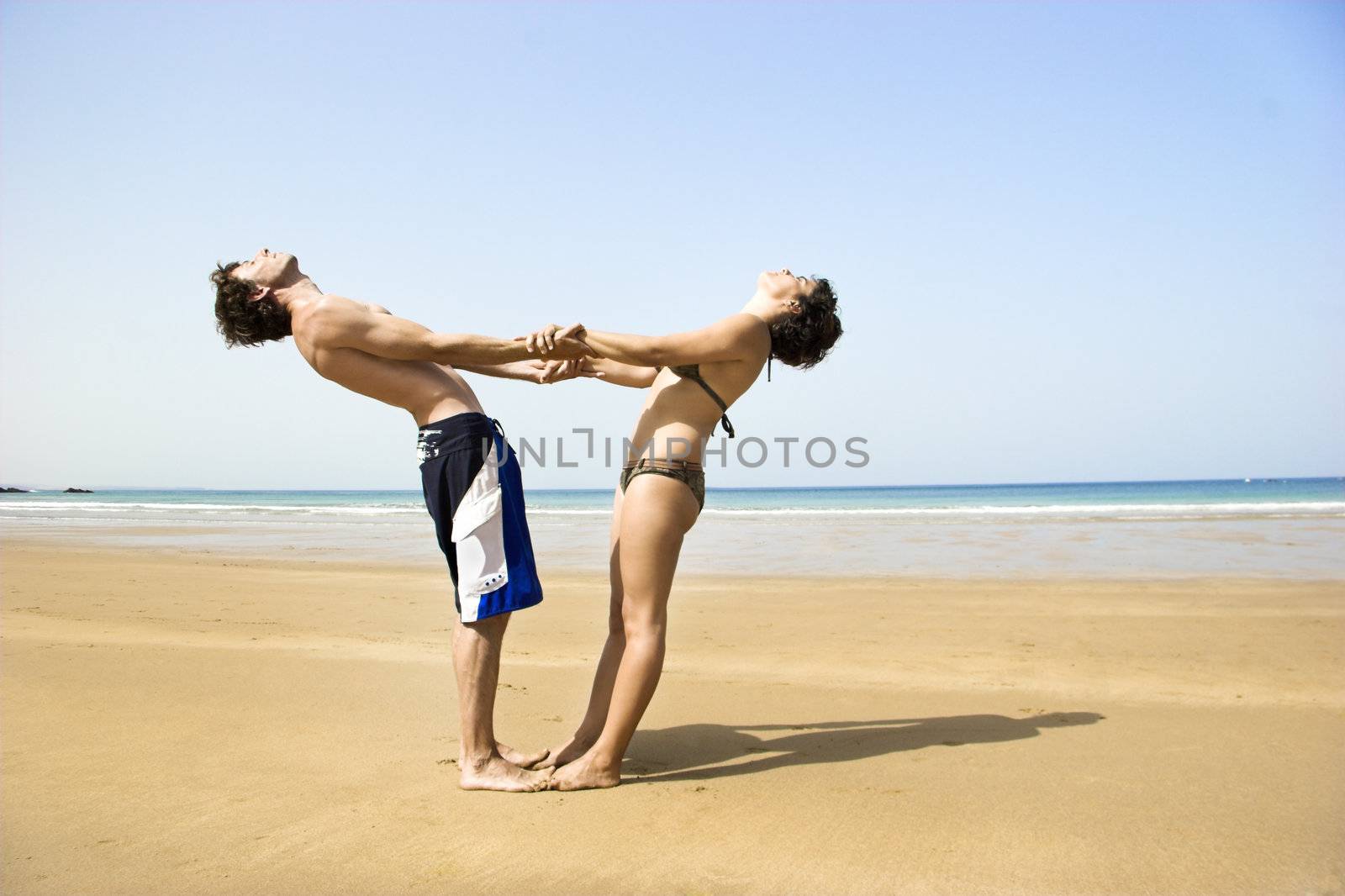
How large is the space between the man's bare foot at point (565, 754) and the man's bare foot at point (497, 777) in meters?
0.21

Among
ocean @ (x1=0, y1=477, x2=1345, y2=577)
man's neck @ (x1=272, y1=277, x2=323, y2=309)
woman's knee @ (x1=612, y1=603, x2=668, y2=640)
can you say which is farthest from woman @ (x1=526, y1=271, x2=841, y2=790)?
ocean @ (x1=0, y1=477, x2=1345, y2=577)

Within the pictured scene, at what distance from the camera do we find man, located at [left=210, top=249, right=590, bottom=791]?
3.51 metres

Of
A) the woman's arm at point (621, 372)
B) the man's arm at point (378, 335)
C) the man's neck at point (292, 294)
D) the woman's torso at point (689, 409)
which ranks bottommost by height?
the woman's torso at point (689, 409)

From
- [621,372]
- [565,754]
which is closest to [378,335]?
[621,372]

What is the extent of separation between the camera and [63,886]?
2504 mm

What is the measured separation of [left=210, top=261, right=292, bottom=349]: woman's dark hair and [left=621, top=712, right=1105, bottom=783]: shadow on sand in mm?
2413

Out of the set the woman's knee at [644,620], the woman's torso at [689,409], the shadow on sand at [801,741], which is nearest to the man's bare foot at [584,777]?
the shadow on sand at [801,741]

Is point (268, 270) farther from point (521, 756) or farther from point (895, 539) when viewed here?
point (895, 539)

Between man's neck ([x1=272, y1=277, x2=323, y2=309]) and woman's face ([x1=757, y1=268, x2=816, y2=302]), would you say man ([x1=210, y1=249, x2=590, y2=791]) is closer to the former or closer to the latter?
man's neck ([x1=272, y1=277, x2=323, y2=309])

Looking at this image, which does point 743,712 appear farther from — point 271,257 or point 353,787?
point 271,257

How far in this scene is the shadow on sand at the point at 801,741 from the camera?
377 cm

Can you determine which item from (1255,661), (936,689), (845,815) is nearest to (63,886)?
(845,815)

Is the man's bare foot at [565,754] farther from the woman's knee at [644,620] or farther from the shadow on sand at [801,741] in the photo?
the woman's knee at [644,620]

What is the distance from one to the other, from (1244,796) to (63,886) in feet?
12.8
